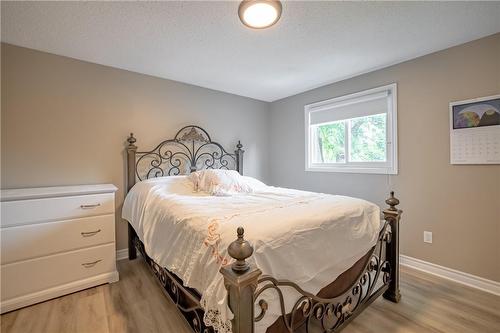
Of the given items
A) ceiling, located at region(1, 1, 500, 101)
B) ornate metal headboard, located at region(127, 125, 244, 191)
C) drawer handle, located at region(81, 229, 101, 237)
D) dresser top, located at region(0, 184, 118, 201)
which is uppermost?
ceiling, located at region(1, 1, 500, 101)

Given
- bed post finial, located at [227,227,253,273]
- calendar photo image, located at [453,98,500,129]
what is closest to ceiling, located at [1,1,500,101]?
calendar photo image, located at [453,98,500,129]

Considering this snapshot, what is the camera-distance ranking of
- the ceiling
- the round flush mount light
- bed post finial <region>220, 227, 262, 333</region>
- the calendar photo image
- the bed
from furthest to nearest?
1. the calendar photo image
2. the ceiling
3. the round flush mount light
4. the bed
5. bed post finial <region>220, 227, 262, 333</region>

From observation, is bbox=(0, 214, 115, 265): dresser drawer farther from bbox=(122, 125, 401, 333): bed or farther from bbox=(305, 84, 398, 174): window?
bbox=(305, 84, 398, 174): window

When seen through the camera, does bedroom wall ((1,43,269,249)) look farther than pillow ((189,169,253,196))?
No

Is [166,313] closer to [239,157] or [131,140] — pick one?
[131,140]

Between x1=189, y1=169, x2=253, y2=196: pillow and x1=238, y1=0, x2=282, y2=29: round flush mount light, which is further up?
x1=238, y1=0, x2=282, y2=29: round flush mount light

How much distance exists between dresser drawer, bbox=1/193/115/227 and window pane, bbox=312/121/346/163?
9.24 feet

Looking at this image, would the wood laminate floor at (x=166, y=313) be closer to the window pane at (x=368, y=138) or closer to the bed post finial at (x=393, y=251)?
the bed post finial at (x=393, y=251)

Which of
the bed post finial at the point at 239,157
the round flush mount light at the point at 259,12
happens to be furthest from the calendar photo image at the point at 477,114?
the bed post finial at the point at 239,157

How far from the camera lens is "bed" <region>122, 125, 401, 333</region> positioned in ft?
3.32

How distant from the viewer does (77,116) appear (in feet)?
8.16

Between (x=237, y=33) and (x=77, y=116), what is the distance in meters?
1.94

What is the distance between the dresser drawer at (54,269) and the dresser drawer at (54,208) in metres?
0.33

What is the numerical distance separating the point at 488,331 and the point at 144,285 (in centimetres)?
269
